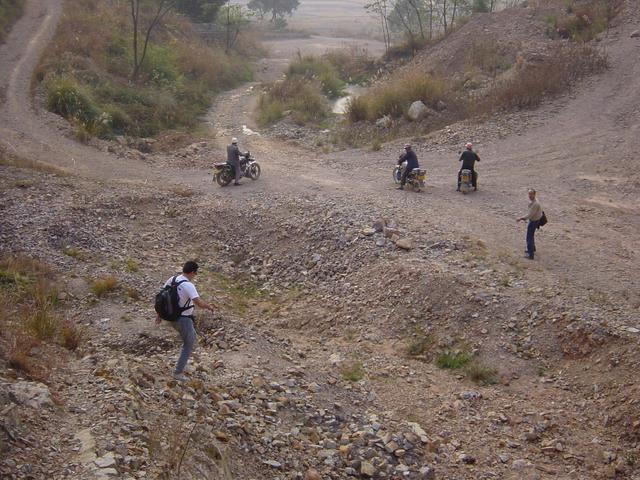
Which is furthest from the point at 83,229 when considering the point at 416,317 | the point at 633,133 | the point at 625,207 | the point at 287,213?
the point at 633,133

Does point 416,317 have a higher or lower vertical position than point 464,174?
lower

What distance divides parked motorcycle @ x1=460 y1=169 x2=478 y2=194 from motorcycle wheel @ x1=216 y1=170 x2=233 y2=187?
19.3ft

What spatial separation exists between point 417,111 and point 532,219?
11.7 m

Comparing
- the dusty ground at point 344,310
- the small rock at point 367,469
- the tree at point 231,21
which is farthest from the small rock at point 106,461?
the tree at point 231,21

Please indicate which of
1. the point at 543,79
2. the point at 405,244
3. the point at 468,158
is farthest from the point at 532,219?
the point at 543,79

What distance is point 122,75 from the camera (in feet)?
90.4

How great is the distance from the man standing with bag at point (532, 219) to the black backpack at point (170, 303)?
22.4 feet

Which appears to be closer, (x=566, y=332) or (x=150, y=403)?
(x=150, y=403)

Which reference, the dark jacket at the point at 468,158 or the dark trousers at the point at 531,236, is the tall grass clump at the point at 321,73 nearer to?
the dark jacket at the point at 468,158

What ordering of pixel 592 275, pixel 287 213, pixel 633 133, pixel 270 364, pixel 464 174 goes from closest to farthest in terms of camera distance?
1. pixel 270 364
2. pixel 592 275
3. pixel 287 213
4. pixel 464 174
5. pixel 633 133

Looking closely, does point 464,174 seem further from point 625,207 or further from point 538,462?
point 538,462

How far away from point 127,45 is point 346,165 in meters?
15.2

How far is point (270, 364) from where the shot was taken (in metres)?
9.56

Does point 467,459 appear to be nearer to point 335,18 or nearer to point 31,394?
point 31,394
